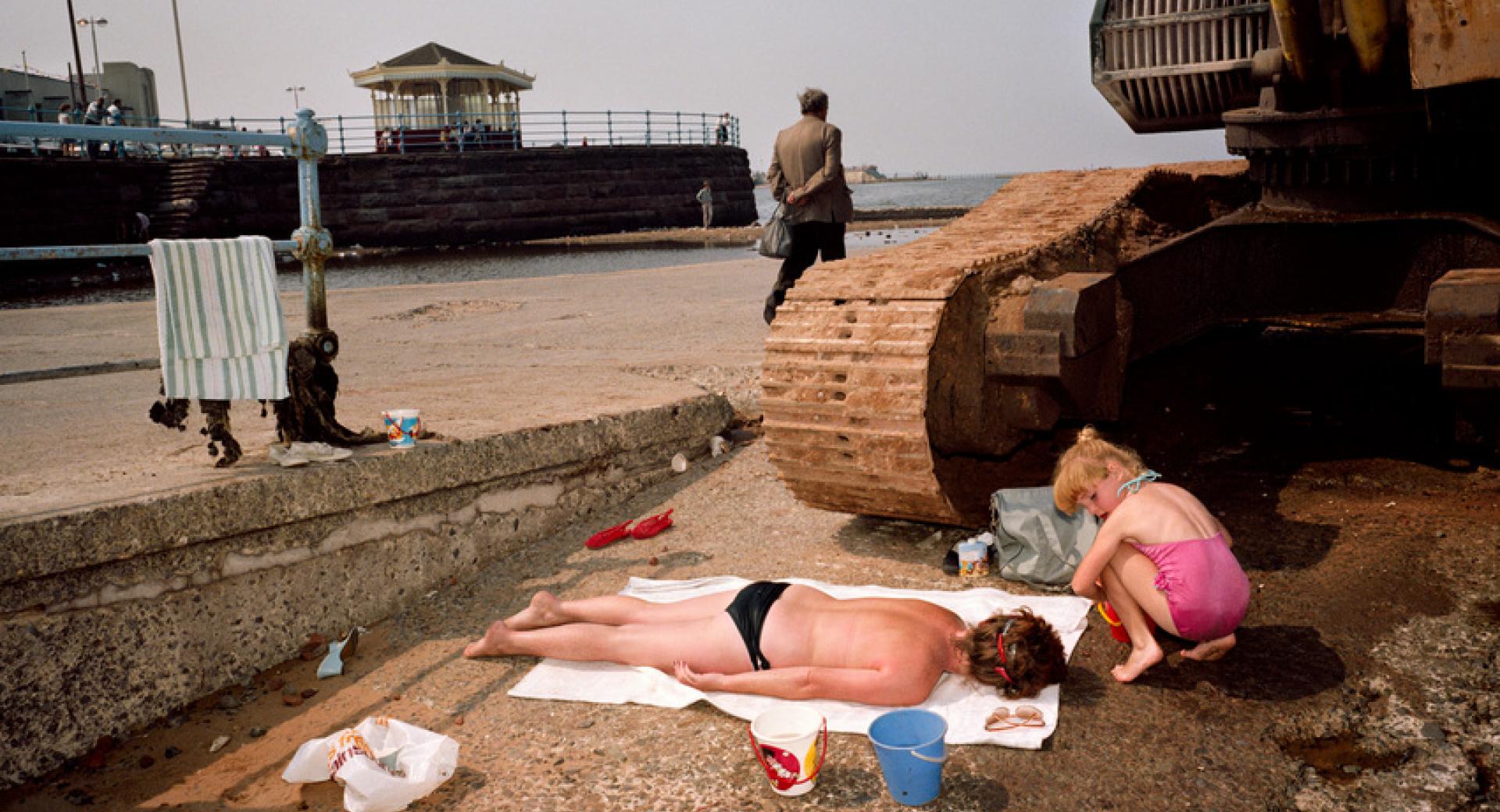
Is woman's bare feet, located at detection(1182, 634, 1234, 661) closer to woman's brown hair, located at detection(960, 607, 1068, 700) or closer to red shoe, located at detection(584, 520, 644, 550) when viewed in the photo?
woman's brown hair, located at detection(960, 607, 1068, 700)

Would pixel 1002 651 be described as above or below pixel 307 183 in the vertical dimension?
below

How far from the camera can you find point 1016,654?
3.21 meters

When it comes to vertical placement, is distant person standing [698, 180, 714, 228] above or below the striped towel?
above

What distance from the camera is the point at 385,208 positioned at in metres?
31.0

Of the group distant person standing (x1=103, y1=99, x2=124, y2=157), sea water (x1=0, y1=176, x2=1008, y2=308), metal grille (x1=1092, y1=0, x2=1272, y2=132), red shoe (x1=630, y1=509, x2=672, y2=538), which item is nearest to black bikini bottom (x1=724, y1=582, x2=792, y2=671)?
red shoe (x1=630, y1=509, x2=672, y2=538)

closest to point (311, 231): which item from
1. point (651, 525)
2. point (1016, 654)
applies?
point (651, 525)

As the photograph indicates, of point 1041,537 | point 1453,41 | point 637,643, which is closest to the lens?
point 1453,41

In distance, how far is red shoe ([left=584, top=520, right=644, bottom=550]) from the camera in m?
5.04

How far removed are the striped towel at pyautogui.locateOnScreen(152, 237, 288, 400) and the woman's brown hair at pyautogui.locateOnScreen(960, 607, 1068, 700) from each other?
276cm

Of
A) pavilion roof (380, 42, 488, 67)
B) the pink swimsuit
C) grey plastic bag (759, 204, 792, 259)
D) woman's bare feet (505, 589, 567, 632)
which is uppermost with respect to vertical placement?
pavilion roof (380, 42, 488, 67)

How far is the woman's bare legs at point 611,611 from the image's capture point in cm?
383

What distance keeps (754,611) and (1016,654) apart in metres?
0.83

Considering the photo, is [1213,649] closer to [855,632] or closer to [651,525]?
[855,632]

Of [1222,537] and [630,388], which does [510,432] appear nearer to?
[630,388]
